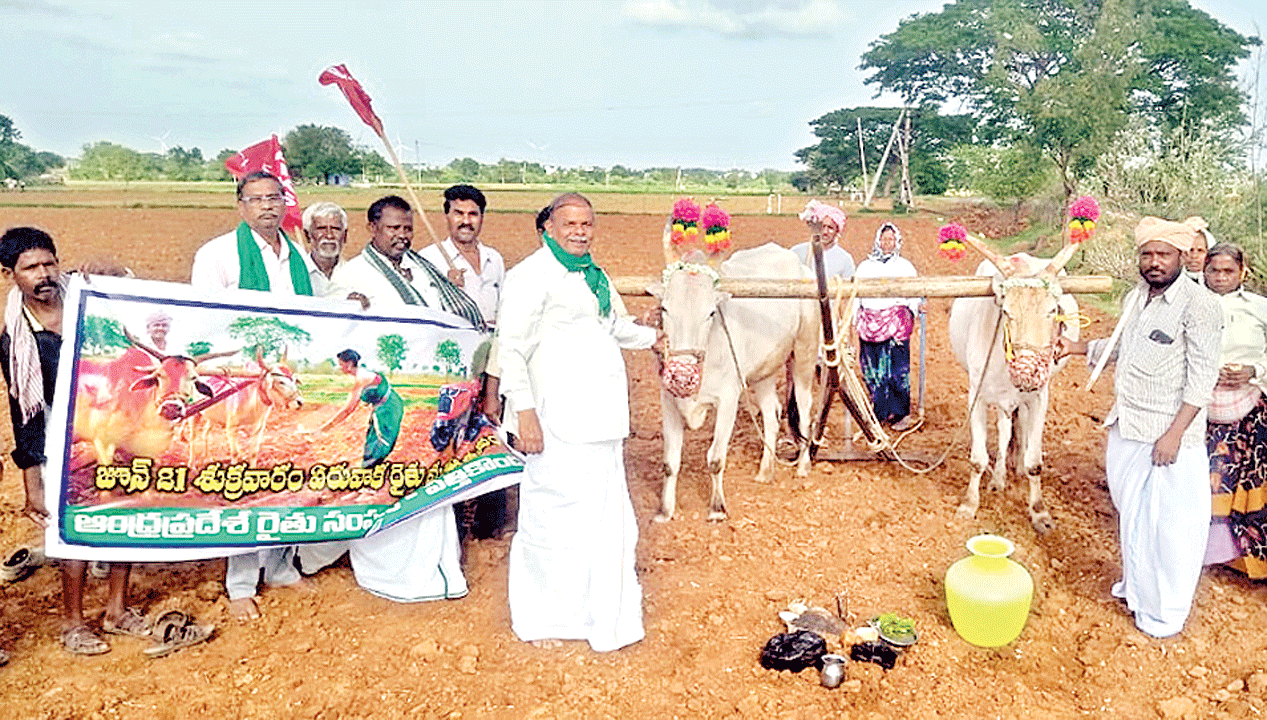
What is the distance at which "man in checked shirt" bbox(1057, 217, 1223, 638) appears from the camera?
14.2 ft

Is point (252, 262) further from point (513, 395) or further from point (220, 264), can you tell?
point (513, 395)

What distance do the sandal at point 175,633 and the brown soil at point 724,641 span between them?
0.04 meters

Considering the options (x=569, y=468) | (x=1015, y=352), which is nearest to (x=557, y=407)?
(x=569, y=468)

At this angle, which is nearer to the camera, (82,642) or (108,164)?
(82,642)

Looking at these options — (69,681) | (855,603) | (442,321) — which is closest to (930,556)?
(855,603)

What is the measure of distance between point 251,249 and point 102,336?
83cm

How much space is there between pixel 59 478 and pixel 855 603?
3934mm

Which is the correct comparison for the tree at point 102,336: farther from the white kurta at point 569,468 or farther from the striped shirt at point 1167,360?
the striped shirt at point 1167,360

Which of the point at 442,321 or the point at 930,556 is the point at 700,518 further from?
the point at 442,321

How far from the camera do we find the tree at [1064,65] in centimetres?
2455

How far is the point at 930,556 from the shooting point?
561 cm

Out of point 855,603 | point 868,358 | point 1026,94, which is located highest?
point 1026,94

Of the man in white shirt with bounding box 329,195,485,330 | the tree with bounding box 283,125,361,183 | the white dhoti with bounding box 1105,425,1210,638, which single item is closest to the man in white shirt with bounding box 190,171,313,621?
the man in white shirt with bounding box 329,195,485,330

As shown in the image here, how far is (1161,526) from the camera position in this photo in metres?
4.52
